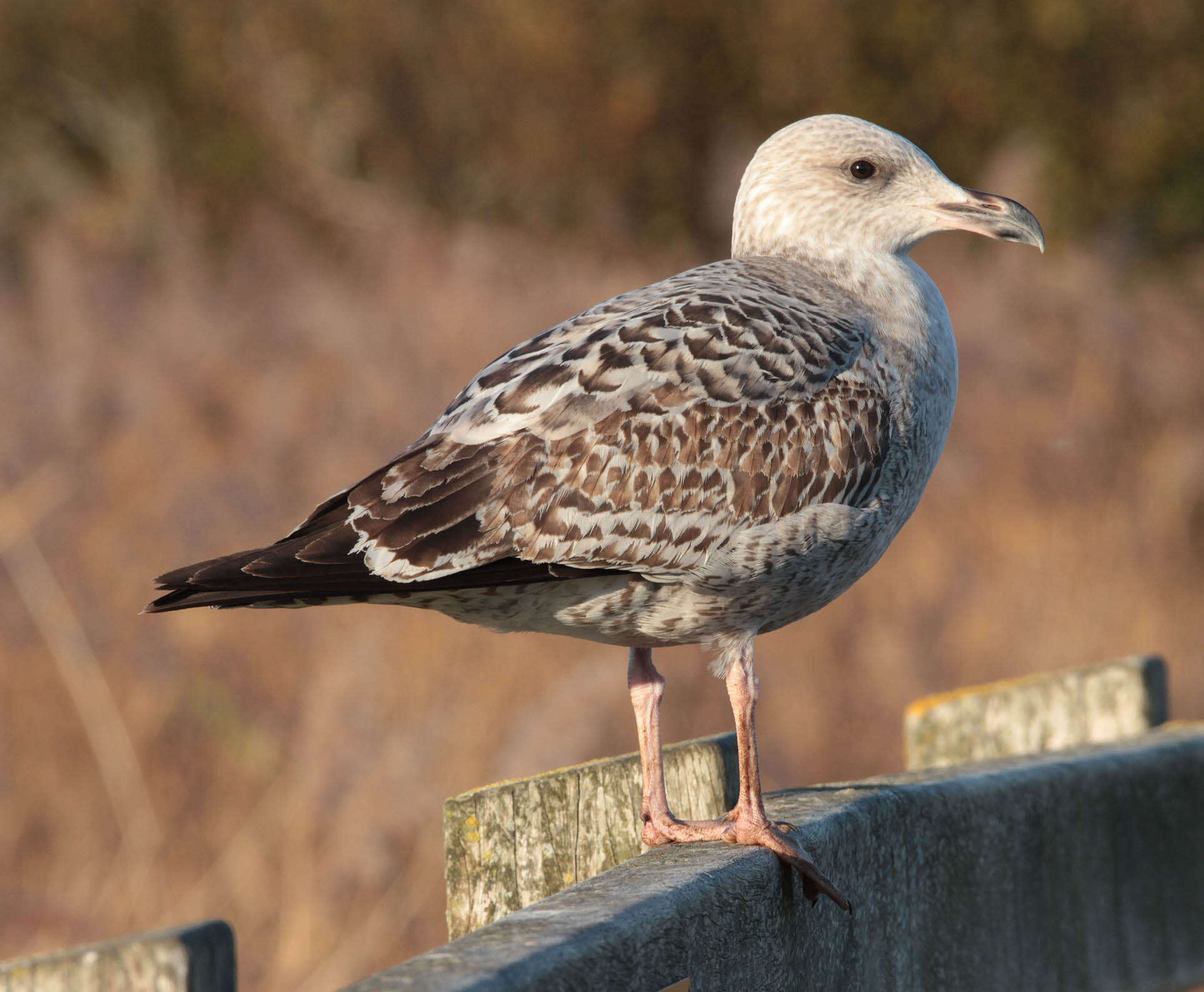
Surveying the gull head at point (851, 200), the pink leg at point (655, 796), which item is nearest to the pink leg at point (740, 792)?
the pink leg at point (655, 796)

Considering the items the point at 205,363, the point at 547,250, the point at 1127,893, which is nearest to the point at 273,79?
the point at 547,250

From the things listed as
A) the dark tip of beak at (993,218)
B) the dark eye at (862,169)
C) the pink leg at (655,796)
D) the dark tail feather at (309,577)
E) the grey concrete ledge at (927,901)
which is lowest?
the grey concrete ledge at (927,901)

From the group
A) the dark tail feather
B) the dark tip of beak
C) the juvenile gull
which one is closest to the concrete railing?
the juvenile gull

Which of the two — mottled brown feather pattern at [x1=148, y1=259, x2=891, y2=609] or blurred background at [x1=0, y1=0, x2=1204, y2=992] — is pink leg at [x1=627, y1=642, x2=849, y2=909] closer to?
mottled brown feather pattern at [x1=148, y1=259, x2=891, y2=609]

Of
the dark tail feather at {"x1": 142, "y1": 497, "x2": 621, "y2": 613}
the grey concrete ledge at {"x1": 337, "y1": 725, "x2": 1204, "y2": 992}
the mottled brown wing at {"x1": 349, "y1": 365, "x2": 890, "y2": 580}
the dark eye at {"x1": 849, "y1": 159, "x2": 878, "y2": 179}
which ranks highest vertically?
the dark eye at {"x1": 849, "y1": 159, "x2": 878, "y2": 179}

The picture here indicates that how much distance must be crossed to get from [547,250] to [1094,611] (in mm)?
5218

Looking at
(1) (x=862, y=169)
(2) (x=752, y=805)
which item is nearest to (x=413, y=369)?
(1) (x=862, y=169)

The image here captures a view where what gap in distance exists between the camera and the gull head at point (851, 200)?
367 cm

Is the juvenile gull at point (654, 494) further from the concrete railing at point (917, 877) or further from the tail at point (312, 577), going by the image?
the concrete railing at point (917, 877)

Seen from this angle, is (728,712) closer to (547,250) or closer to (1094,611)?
(1094,611)

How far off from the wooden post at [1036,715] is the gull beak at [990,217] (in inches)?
42.8

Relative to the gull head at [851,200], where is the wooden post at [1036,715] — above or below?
below

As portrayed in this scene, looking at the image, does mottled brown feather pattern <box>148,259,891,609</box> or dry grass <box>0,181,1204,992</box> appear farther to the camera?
dry grass <box>0,181,1204,992</box>

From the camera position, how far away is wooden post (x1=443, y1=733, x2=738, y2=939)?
2.65m
